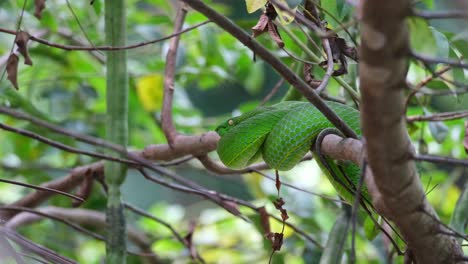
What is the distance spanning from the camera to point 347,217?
1.68m

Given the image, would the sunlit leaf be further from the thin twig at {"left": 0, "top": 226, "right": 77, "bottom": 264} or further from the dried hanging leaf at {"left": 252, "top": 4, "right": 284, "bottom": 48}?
the thin twig at {"left": 0, "top": 226, "right": 77, "bottom": 264}

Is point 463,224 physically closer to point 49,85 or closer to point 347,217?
point 347,217

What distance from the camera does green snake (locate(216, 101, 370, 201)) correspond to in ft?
4.38

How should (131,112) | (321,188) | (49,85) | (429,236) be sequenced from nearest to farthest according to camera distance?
(429,236), (131,112), (49,85), (321,188)

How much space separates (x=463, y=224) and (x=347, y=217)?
0.29m

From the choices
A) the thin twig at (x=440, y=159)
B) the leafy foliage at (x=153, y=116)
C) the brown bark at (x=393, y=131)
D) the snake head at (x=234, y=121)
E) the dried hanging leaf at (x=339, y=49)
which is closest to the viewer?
the brown bark at (x=393, y=131)

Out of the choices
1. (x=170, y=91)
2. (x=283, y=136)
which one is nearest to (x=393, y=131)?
(x=283, y=136)

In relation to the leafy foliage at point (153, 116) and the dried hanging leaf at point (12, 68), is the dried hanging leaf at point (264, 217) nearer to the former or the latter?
the leafy foliage at point (153, 116)

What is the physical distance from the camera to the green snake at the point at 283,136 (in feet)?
4.38

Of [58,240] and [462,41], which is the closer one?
[462,41]

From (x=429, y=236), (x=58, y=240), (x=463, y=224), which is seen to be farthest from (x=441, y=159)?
(x=58, y=240)

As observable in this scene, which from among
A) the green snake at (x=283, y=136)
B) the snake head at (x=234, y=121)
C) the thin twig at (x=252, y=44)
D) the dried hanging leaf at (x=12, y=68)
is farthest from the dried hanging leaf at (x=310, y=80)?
the dried hanging leaf at (x=12, y=68)

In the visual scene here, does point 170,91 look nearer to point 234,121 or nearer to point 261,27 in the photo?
point 234,121

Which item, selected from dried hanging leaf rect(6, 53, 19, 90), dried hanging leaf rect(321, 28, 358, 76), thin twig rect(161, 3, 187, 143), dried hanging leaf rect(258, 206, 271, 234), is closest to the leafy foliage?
dried hanging leaf rect(258, 206, 271, 234)
